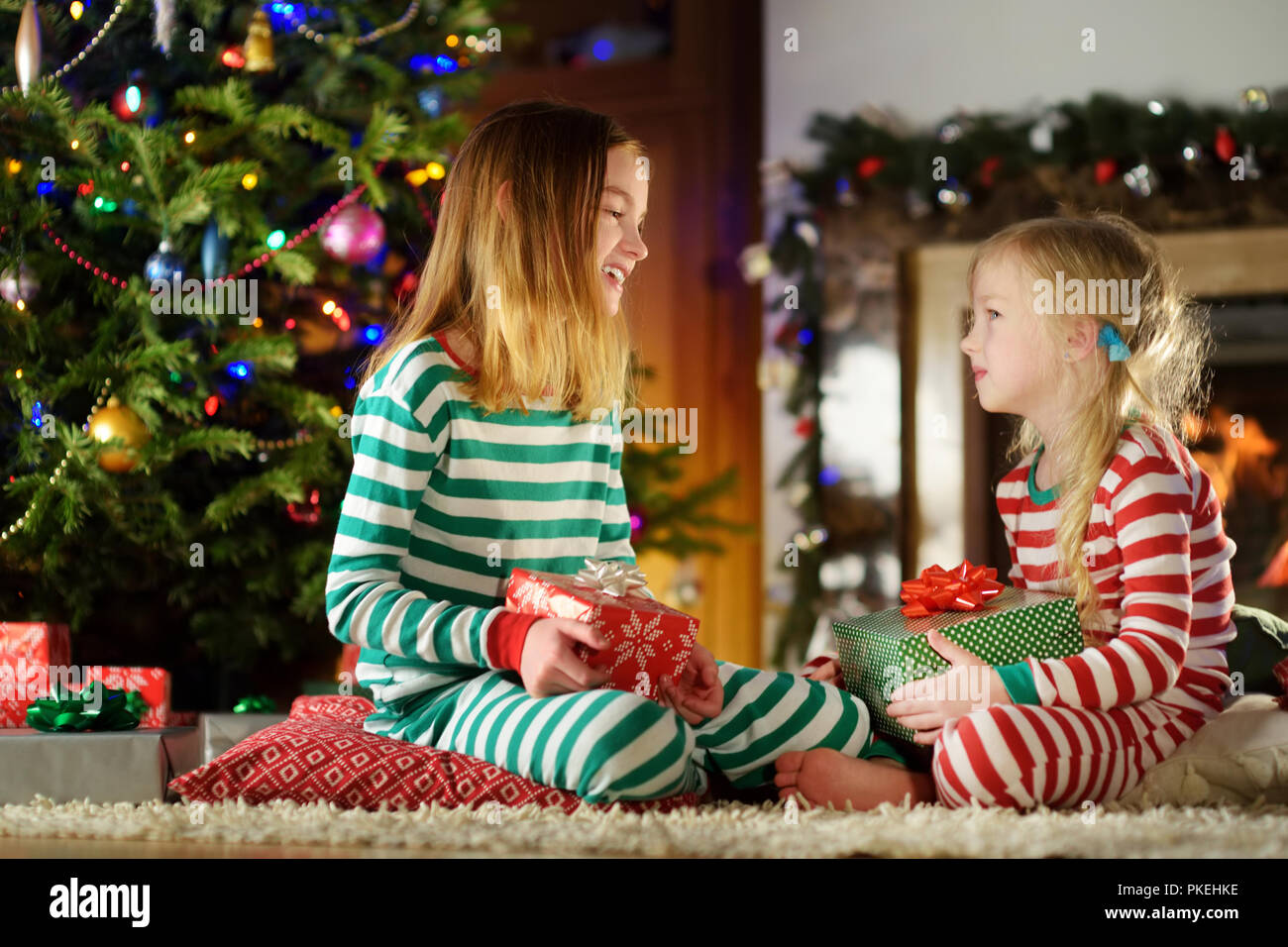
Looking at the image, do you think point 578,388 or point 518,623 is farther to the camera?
point 578,388

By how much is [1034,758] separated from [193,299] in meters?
1.47

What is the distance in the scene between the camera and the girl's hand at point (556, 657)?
3.69 feet

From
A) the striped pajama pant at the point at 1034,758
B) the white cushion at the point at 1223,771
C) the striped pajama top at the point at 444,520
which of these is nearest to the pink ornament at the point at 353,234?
the striped pajama top at the point at 444,520

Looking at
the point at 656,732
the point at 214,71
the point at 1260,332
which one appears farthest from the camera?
the point at 1260,332

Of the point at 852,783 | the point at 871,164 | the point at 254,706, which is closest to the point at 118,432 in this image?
the point at 254,706

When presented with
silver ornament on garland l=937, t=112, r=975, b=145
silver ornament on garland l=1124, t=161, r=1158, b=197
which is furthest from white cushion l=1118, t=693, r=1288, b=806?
silver ornament on garland l=937, t=112, r=975, b=145

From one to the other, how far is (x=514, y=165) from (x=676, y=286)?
2231 mm

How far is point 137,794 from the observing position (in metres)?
1.31

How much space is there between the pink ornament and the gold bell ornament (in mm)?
288

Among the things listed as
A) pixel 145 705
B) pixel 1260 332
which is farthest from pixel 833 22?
pixel 145 705

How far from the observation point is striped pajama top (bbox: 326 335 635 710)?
119 cm

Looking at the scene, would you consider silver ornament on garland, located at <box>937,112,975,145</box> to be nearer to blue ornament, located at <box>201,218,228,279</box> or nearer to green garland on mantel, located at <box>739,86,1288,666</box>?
green garland on mantel, located at <box>739,86,1288,666</box>

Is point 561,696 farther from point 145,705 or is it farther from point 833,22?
point 833,22

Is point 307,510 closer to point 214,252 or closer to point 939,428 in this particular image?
point 214,252
